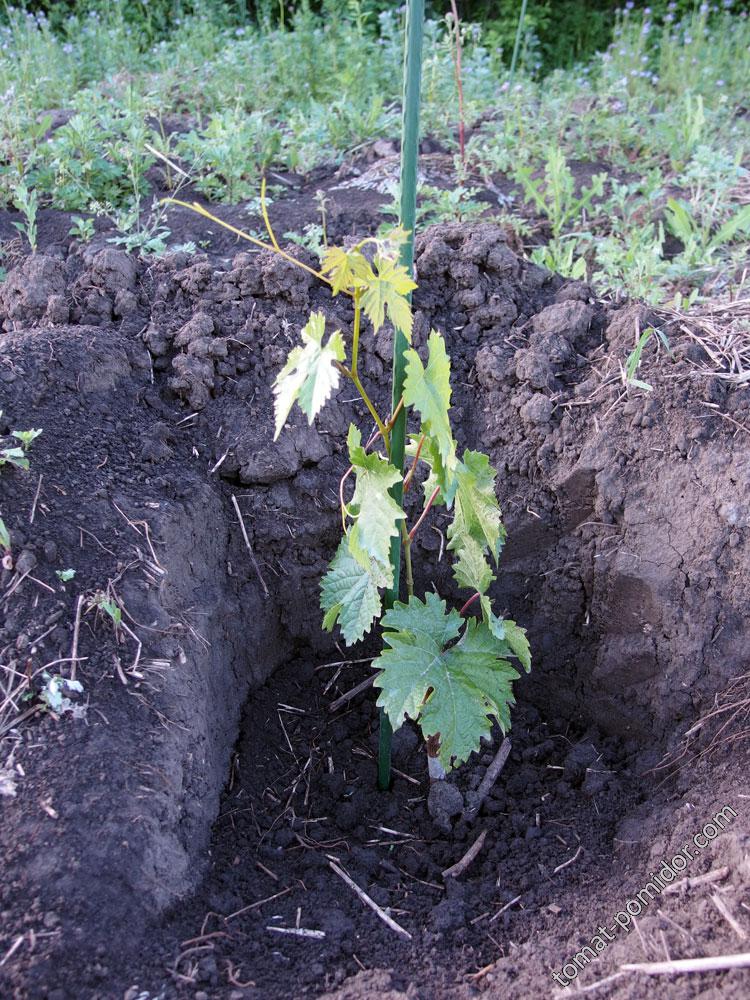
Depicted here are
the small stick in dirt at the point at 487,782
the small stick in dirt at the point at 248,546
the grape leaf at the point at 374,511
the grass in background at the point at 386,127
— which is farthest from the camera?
the grass in background at the point at 386,127

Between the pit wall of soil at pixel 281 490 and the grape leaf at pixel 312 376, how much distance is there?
2.80 ft

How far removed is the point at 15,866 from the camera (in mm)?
1729

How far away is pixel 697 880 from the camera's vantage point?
186 centimetres

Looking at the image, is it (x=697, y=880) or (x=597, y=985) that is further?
(x=697, y=880)

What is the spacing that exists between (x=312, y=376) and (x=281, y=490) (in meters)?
1.17

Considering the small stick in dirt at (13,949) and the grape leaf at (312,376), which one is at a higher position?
the grape leaf at (312,376)

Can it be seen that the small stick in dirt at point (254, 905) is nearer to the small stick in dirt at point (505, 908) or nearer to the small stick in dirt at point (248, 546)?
the small stick in dirt at point (505, 908)

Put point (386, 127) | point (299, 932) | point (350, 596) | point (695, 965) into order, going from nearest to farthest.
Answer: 1. point (695, 965)
2. point (299, 932)
3. point (350, 596)
4. point (386, 127)

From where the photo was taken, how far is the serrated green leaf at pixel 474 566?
2123 millimetres

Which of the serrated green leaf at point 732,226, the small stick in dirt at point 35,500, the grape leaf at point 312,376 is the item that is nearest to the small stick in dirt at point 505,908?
the grape leaf at point 312,376

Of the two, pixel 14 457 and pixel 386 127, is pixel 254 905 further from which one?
pixel 386 127

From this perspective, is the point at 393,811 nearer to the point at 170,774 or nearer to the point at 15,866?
the point at 170,774

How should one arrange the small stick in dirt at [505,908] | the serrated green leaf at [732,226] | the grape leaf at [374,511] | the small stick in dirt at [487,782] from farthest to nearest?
the serrated green leaf at [732,226] → the small stick in dirt at [487,782] → the small stick in dirt at [505,908] → the grape leaf at [374,511]

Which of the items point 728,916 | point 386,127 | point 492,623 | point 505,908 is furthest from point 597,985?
point 386,127
